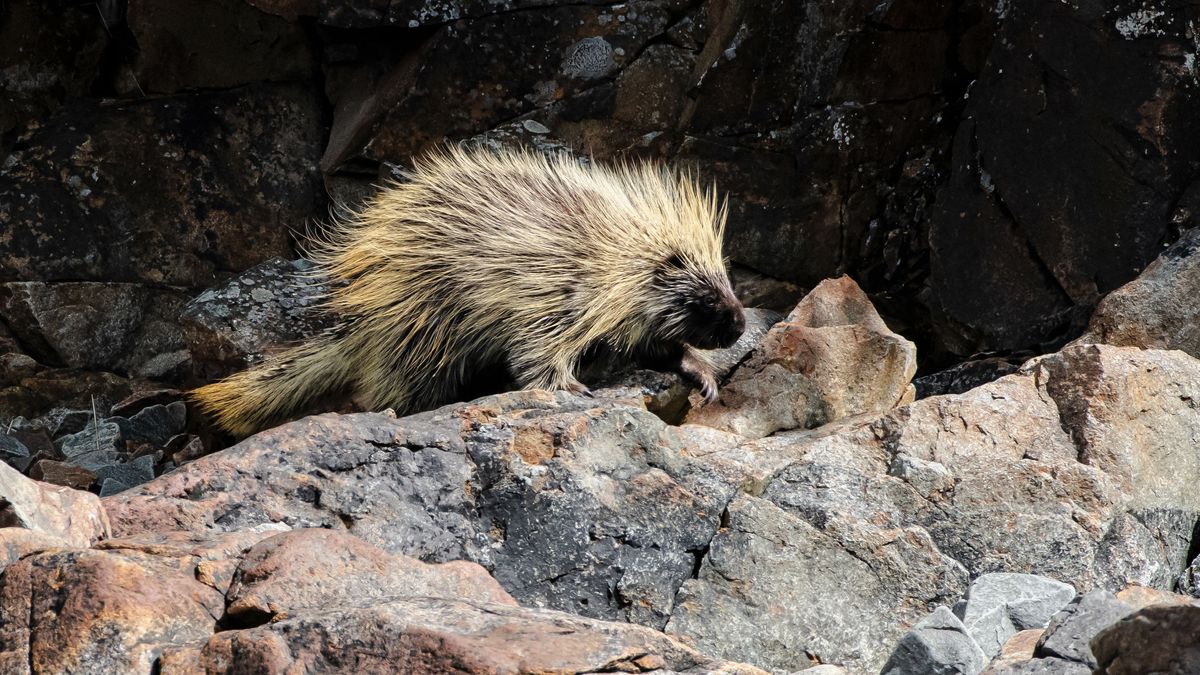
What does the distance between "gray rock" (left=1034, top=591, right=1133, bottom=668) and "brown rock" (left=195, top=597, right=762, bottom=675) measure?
608mm

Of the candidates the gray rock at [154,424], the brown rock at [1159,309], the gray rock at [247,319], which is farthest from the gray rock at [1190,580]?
the gray rock at [154,424]

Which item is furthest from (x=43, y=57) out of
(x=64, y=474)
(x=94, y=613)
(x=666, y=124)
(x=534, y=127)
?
(x=94, y=613)

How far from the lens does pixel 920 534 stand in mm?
3619

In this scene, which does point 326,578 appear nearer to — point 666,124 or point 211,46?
point 666,124

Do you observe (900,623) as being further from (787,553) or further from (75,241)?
(75,241)

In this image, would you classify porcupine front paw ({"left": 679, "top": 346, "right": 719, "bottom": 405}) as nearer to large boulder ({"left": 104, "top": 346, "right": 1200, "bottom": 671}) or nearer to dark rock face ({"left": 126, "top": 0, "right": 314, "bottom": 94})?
large boulder ({"left": 104, "top": 346, "right": 1200, "bottom": 671})

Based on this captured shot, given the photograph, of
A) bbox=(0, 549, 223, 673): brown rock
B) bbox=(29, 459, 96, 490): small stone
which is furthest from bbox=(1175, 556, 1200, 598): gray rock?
bbox=(29, 459, 96, 490): small stone

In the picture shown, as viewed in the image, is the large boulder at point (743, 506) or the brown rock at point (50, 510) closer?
the brown rock at point (50, 510)

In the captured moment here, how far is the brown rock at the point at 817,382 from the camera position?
16.6 ft

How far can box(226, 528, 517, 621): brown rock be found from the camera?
258 cm

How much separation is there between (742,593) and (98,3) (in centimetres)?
561

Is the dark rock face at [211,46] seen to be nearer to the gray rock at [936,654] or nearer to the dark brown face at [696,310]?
the dark brown face at [696,310]

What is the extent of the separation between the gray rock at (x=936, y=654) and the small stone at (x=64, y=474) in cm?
375

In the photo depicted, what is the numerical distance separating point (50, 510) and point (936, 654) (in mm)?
2081
